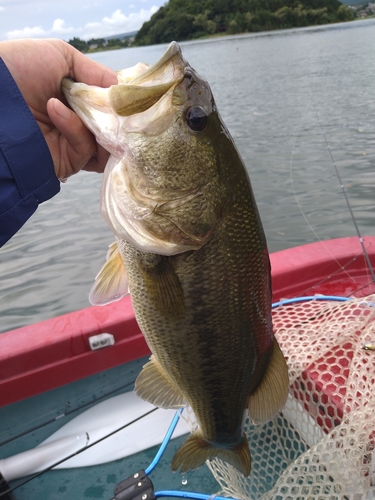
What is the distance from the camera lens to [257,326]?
70.7 inches

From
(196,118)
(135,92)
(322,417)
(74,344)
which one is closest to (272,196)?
(74,344)

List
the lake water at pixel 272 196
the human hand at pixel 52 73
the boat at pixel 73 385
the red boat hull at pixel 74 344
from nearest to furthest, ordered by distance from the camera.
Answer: the human hand at pixel 52 73 < the boat at pixel 73 385 < the red boat hull at pixel 74 344 < the lake water at pixel 272 196

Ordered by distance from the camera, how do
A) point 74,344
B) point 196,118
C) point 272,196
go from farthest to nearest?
point 272,196
point 74,344
point 196,118

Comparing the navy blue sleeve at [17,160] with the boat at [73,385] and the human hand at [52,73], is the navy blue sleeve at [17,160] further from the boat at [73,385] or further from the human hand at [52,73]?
the boat at [73,385]

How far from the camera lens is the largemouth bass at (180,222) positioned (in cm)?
156

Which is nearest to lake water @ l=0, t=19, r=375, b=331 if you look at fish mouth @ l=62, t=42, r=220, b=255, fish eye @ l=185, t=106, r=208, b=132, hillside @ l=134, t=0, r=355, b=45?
fish mouth @ l=62, t=42, r=220, b=255

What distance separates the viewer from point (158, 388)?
6.56 feet

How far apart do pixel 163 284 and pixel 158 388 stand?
619 mm

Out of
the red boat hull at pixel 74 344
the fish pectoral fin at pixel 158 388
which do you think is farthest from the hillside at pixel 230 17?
the fish pectoral fin at pixel 158 388

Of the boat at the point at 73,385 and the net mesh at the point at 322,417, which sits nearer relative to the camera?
the net mesh at the point at 322,417

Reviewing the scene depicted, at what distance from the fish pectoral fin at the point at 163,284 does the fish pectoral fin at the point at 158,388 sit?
0.43 metres

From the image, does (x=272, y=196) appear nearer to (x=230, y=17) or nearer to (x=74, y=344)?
(x=74, y=344)

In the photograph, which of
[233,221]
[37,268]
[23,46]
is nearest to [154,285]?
[233,221]

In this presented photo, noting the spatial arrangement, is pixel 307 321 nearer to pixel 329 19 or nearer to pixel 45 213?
pixel 45 213
